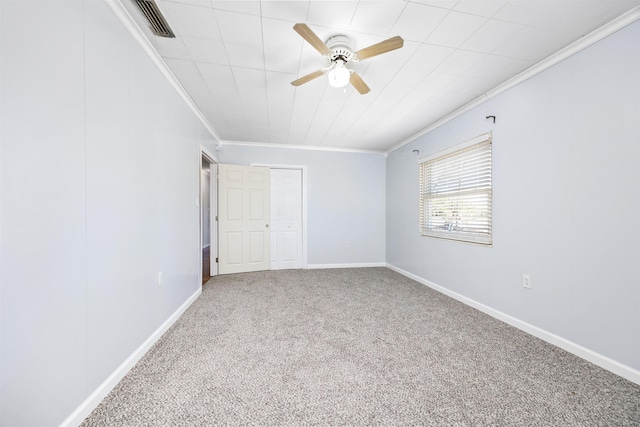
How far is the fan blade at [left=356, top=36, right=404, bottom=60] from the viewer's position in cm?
158

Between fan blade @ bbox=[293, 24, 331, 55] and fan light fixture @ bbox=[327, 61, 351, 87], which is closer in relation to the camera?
fan blade @ bbox=[293, 24, 331, 55]

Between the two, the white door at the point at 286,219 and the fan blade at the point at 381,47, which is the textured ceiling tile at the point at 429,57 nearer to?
the fan blade at the point at 381,47

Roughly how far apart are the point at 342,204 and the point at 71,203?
4.15 meters

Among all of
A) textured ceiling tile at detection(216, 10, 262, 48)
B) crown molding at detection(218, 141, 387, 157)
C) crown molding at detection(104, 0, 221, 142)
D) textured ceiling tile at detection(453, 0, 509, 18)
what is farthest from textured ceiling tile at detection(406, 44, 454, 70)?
crown molding at detection(218, 141, 387, 157)

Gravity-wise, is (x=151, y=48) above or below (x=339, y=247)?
above

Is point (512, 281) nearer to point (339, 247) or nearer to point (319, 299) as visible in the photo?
point (319, 299)

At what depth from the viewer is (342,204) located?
497cm

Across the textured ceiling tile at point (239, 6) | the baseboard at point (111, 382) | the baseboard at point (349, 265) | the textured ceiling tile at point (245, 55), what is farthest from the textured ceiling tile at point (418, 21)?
the baseboard at point (349, 265)

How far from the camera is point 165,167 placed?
2.25 meters

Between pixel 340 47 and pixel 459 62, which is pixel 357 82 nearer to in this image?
pixel 340 47

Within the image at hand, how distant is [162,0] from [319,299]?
3.10m

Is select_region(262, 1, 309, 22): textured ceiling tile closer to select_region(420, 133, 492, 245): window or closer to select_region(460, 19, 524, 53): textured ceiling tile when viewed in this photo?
select_region(460, 19, 524, 53): textured ceiling tile

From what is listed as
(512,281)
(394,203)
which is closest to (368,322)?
(512,281)

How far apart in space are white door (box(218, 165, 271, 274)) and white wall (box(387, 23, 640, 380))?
3.37m
